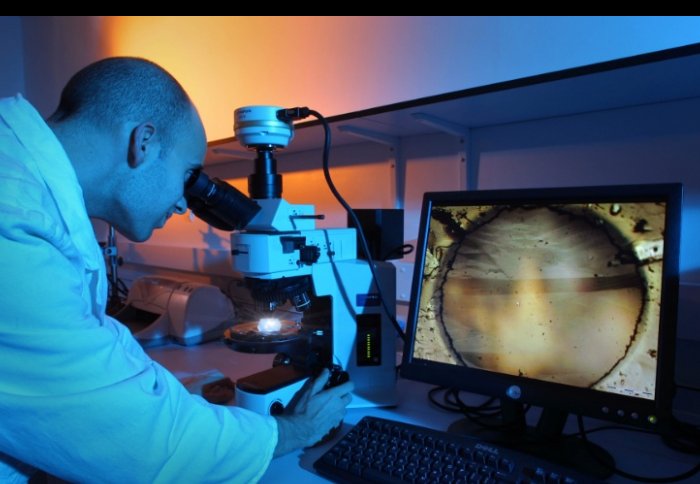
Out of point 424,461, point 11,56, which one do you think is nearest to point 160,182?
point 424,461

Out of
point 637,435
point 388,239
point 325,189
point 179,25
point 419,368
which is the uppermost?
point 179,25

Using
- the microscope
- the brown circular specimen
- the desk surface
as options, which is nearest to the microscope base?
the microscope

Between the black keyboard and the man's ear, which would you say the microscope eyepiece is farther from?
the black keyboard

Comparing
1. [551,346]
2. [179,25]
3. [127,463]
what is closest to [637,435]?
[551,346]

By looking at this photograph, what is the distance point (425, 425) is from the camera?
90cm

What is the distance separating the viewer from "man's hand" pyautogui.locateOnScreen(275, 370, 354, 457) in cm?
77

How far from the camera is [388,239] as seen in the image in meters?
1.16

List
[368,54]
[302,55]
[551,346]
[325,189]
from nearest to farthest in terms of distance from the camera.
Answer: [551,346]
[368,54]
[302,55]
[325,189]

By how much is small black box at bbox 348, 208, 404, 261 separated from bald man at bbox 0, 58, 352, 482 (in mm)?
404

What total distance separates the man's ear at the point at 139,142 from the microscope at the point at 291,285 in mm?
→ 109

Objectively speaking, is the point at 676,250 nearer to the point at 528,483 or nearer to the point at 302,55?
the point at 528,483

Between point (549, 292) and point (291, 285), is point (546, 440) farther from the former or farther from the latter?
point (291, 285)
